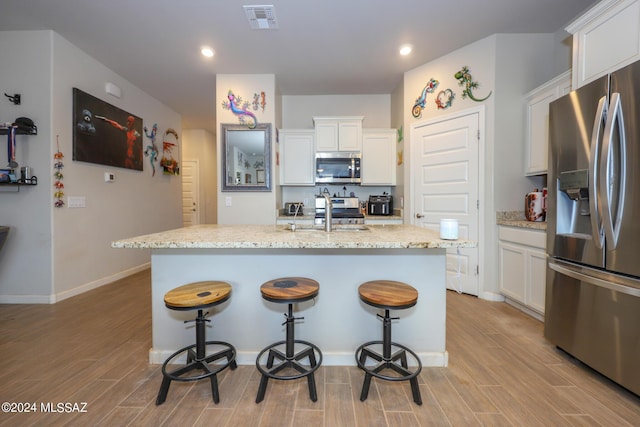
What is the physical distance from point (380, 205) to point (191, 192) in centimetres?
488

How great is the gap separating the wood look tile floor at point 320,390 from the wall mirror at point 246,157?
2.13 m

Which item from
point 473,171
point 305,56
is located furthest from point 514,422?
point 305,56

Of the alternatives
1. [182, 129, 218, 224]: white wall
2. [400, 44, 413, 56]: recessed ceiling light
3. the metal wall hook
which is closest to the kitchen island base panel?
[400, 44, 413, 56]: recessed ceiling light

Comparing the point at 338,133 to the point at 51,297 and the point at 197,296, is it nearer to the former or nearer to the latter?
the point at 197,296

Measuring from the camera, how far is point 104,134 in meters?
3.40

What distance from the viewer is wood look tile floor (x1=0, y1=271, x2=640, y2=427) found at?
1342mm

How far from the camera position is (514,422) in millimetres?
1320

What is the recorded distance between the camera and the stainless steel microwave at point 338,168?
3.99m

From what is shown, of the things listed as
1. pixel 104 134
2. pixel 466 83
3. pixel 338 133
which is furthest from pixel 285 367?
pixel 104 134

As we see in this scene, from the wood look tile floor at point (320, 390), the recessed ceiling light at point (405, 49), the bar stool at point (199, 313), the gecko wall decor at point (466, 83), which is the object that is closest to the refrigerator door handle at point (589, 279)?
the wood look tile floor at point (320, 390)

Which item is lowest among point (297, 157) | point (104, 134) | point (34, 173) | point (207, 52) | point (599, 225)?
point (599, 225)

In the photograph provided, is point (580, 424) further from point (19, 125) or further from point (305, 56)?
point (19, 125)

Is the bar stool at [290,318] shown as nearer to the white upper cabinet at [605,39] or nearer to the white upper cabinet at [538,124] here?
the white upper cabinet at [605,39]

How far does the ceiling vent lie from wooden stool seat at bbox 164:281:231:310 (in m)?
2.46
